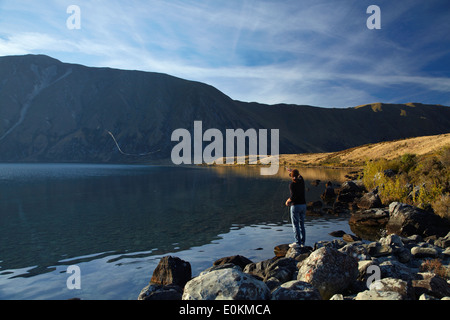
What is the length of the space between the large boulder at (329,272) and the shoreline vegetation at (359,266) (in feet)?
0.07

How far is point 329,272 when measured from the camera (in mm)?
7391

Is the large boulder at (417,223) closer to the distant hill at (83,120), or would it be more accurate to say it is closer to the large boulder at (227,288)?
the large boulder at (227,288)

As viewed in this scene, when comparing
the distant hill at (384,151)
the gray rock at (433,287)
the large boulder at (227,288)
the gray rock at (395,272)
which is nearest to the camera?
the large boulder at (227,288)

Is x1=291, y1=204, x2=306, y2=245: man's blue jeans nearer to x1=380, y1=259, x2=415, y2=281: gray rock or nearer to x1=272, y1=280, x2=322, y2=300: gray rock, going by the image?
x1=380, y1=259, x2=415, y2=281: gray rock

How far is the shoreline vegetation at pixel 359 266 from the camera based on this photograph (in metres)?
6.18

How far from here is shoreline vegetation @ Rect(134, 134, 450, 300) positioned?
618 centimetres

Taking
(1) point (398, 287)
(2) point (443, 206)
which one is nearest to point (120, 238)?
(1) point (398, 287)

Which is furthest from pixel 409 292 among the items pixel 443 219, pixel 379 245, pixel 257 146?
pixel 257 146

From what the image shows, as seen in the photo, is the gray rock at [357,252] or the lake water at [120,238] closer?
the gray rock at [357,252]

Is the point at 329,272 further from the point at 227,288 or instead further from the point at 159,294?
the point at 159,294

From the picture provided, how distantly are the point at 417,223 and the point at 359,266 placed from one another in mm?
8282

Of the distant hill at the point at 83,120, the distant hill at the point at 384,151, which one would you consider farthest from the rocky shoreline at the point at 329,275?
the distant hill at the point at 83,120

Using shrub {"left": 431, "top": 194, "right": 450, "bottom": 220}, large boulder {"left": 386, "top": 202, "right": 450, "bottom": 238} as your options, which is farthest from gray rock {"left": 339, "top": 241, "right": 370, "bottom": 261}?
shrub {"left": 431, "top": 194, "right": 450, "bottom": 220}
